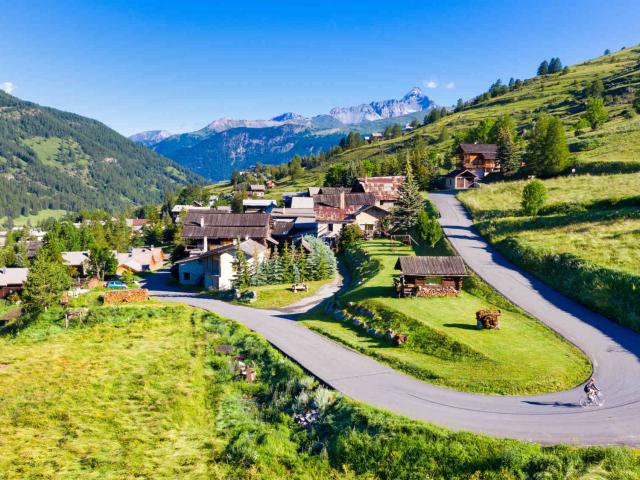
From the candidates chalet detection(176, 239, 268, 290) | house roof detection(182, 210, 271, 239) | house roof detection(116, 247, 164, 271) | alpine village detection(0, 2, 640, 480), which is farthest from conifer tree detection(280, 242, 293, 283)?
house roof detection(116, 247, 164, 271)

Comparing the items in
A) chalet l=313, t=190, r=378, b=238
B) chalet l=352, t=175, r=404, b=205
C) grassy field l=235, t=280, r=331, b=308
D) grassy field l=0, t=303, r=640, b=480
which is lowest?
grassy field l=0, t=303, r=640, b=480

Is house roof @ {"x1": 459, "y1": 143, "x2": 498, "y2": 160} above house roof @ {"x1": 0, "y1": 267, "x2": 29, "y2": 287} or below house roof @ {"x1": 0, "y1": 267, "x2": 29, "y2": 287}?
above

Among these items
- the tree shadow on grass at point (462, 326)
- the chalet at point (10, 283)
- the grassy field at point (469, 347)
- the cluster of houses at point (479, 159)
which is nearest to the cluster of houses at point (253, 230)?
the grassy field at point (469, 347)

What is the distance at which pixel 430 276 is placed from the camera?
4078 centimetres

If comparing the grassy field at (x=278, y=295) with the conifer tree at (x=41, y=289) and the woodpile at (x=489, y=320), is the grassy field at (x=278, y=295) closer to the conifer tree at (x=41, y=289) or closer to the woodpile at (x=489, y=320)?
the woodpile at (x=489, y=320)

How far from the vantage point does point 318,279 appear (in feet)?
193

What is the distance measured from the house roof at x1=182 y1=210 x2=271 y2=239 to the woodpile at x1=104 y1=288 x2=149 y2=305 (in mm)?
21284

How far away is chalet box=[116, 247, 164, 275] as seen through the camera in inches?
3510

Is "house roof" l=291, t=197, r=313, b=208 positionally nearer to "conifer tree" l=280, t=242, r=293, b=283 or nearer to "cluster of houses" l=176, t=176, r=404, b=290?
"cluster of houses" l=176, t=176, r=404, b=290

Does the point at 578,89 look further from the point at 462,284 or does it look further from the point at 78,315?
the point at 78,315

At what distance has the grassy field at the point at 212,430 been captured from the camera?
18.0m

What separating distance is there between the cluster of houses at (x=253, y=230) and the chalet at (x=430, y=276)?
935 inches

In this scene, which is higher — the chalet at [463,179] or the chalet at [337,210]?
the chalet at [463,179]

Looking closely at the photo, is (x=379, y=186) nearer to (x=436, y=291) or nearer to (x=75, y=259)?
(x=436, y=291)
